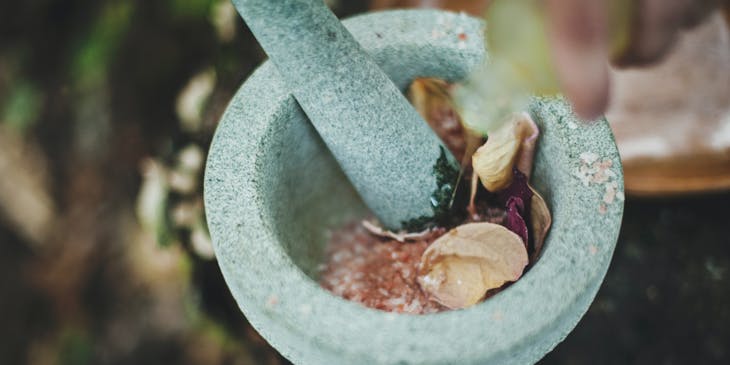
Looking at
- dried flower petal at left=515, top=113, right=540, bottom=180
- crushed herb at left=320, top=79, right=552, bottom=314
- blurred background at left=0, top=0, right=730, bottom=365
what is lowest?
blurred background at left=0, top=0, right=730, bottom=365

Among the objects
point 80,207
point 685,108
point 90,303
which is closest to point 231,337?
point 90,303

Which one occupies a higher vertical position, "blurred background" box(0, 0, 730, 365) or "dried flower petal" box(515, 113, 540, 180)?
"dried flower petal" box(515, 113, 540, 180)

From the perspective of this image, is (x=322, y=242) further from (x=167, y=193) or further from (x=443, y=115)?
(x=167, y=193)

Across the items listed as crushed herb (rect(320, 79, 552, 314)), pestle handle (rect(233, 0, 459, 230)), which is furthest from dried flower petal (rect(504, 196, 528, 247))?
pestle handle (rect(233, 0, 459, 230))

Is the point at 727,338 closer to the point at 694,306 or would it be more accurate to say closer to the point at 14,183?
the point at 694,306

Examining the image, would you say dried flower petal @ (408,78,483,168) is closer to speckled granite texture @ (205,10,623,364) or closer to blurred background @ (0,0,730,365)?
speckled granite texture @ (205,10,623,364)

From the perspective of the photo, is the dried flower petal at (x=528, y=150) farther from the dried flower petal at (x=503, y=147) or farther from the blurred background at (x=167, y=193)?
the blurred background at (x=167, y=193)

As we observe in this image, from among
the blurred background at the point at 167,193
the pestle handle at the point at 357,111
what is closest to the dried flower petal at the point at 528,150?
the pestle handle at the point at 357,111
